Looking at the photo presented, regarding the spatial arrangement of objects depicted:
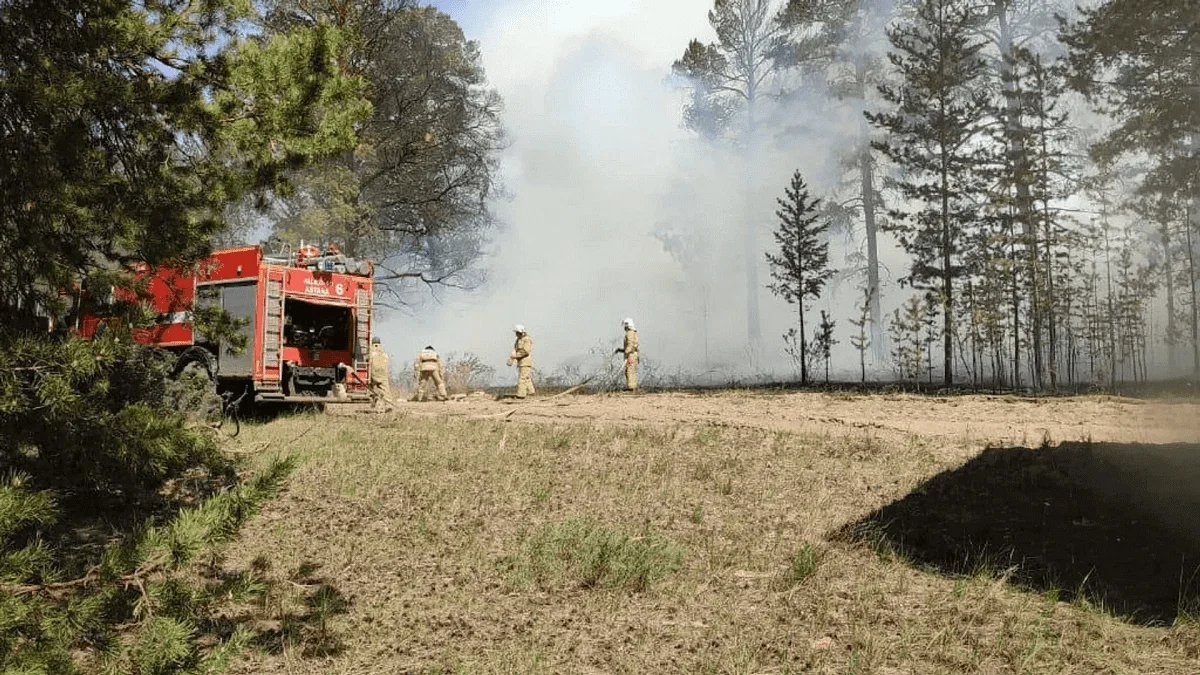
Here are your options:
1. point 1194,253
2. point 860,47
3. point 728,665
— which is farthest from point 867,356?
point 728,665

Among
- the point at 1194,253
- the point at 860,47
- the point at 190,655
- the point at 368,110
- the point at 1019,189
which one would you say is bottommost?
the point at 190,655

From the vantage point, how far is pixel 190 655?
4.11m

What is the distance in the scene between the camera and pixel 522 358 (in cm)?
1852

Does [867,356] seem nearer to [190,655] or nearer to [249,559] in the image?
[249,559]

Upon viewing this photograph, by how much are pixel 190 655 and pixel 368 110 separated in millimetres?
3670

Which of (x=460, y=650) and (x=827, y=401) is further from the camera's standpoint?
(x=827, y=401)

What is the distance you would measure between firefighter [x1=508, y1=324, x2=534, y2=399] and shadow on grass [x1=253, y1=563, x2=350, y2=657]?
11.7 metres

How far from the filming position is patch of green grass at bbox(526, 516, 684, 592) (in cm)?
658

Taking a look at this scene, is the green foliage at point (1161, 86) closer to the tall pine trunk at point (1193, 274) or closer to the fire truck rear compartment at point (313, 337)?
the tall pine trunk at point (1193, 274)

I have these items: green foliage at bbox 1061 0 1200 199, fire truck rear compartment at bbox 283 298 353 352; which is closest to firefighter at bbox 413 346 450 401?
fire truck rear compartment at bbox 283 298 353 352

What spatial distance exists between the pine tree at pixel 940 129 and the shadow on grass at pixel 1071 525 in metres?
16.3

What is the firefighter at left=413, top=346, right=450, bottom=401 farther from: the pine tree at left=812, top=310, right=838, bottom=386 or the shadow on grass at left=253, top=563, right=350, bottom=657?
the shadow on grass at left=253, top=563, right=350, bottom=657

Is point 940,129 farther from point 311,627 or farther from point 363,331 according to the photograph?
point 311,627

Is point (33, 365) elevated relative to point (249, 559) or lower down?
elevated
